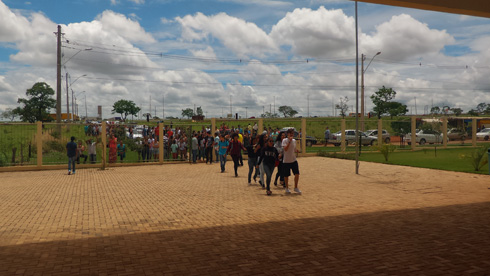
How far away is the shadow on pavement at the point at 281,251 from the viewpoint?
4.98m

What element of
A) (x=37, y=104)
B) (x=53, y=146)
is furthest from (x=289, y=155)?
(x=37, y=104)

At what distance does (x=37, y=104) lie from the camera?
56594mm

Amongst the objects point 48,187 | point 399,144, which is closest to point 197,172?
point 48,187

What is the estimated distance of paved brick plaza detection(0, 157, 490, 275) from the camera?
5.13 m

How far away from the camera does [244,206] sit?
919cm

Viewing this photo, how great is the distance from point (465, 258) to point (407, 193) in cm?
583

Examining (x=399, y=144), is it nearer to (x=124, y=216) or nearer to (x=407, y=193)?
(x=407, y=193)

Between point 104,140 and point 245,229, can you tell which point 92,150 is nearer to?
point 104,140

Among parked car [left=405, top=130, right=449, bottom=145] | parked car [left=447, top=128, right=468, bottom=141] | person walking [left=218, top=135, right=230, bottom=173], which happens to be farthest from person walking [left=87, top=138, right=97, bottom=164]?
parked car [left=447, top=128, right=468, bottom=141]

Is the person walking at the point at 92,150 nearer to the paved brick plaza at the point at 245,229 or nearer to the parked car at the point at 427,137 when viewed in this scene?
the paved brick plaza at the point at 245,229

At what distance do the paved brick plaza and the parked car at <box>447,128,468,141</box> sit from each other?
22682mm

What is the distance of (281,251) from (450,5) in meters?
7.14

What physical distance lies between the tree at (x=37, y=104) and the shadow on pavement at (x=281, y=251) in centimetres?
5562

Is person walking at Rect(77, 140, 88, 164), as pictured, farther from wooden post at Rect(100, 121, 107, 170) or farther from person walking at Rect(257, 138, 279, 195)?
person walking at Rect(257, 138, 279, 195)
